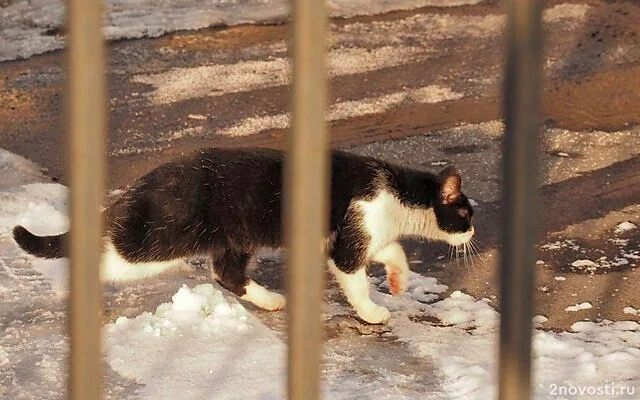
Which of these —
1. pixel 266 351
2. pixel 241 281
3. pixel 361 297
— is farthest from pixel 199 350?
pixel 361 297

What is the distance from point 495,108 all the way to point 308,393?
21.4 feet

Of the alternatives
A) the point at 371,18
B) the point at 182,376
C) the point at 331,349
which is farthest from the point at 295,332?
the point at 371,18

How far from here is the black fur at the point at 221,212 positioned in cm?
467

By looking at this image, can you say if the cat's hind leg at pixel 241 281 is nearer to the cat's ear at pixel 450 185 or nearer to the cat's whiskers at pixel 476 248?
the cat's ear at pixel 450 185

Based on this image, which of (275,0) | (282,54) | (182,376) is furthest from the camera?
(275,0)

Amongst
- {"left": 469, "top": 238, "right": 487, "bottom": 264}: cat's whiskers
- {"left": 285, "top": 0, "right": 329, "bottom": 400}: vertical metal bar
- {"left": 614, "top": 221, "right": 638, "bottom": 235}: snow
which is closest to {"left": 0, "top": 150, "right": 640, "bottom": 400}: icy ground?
{"left": 469, "top": 238, "right": 487, "bottom": 264}: cat's whiskers

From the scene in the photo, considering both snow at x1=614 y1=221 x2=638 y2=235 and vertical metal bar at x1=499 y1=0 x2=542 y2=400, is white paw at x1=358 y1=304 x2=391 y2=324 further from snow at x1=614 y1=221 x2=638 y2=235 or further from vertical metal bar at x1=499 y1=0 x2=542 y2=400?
vertical metal bar at x1=499 y1=0 x2=542 y2=400

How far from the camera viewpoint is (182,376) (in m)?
4.13

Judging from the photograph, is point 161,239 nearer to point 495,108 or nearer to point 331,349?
point 331,349

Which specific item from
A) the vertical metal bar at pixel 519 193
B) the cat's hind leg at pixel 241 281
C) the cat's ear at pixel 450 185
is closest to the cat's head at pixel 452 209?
the cat's ear at pixel 450 185

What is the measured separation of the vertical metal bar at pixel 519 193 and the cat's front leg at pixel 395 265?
3456mm

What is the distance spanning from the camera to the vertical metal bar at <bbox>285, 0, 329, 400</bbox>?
134 centimetres

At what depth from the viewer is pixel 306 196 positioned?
1385 millimetres

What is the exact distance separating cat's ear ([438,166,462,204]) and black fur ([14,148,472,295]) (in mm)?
204
